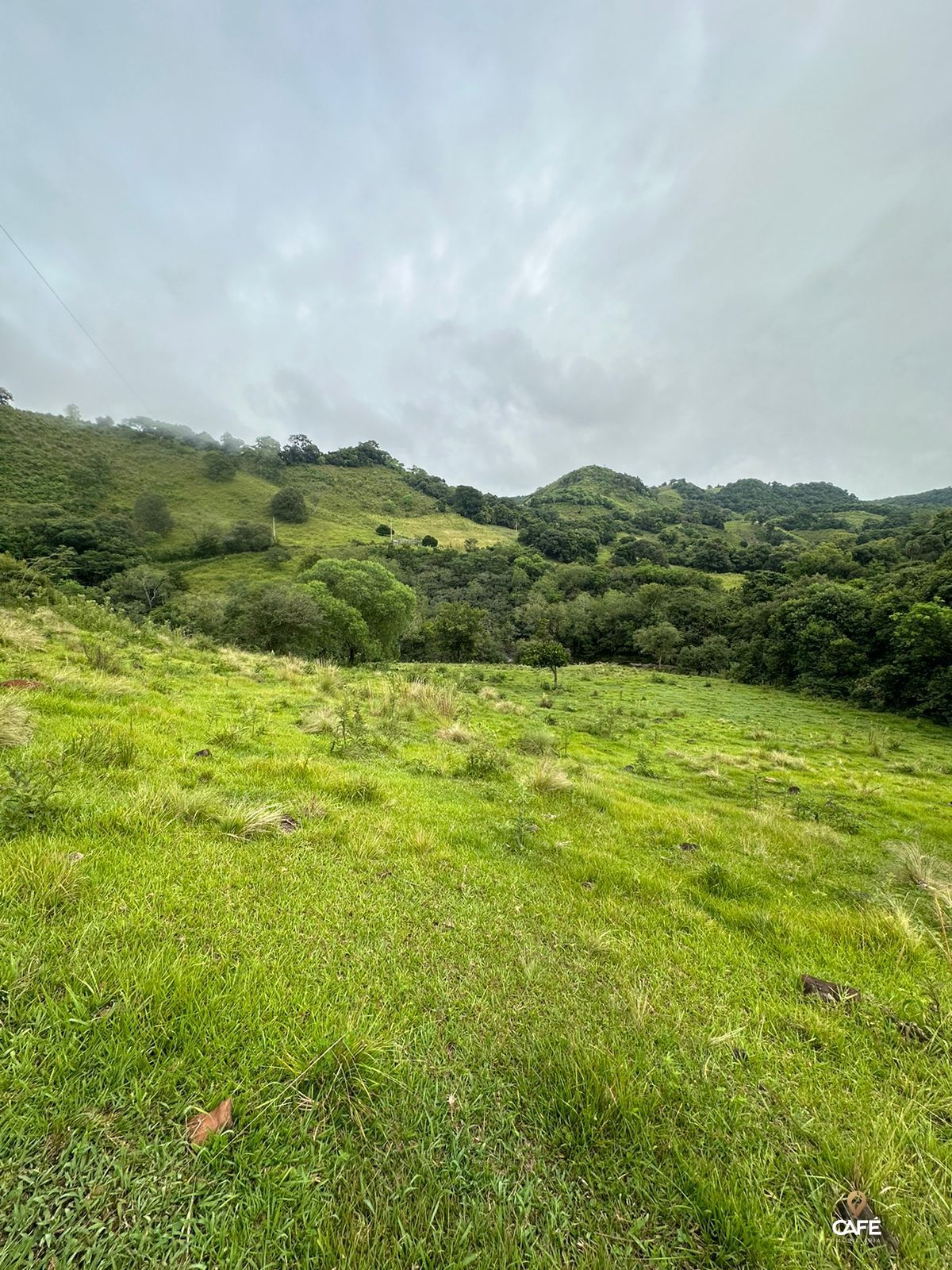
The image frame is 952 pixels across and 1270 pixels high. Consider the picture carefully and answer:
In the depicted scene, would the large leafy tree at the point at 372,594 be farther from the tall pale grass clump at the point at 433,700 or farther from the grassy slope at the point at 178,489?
the grassy slope at the point at 178,489

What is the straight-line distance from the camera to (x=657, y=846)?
5.94m

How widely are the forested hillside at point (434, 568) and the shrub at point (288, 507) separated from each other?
1.17 ft

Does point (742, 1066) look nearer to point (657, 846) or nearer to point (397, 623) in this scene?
point (657, 846)

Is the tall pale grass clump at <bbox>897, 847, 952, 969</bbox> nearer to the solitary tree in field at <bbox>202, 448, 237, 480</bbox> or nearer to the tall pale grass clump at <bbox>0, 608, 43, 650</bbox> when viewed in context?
the tall pale grass clump at <bbox>0, 608, 43, 650</bbox>

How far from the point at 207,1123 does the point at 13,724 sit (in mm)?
5405

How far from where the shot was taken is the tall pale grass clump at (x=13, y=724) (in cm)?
492

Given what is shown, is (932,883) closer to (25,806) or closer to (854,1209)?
(854,1209)

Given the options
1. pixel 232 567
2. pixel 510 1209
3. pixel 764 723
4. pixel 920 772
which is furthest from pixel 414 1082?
pixel 232 567

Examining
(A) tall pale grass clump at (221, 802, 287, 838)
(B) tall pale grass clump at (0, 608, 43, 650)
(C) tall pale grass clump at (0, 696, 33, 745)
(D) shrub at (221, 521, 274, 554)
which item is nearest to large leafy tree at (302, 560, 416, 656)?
(B) tall pale grass clump at (0, 608, 43, 650)

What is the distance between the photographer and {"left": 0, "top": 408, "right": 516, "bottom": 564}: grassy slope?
75688 mm

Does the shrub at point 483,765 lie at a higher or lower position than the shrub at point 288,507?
lower

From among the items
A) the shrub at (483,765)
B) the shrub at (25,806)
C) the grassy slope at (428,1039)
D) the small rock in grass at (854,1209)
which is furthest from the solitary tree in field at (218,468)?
the small rock in grass at (854,1209)

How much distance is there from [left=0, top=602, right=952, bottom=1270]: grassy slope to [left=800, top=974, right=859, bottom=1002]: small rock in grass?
0.09 m

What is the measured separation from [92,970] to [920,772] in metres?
25.6
